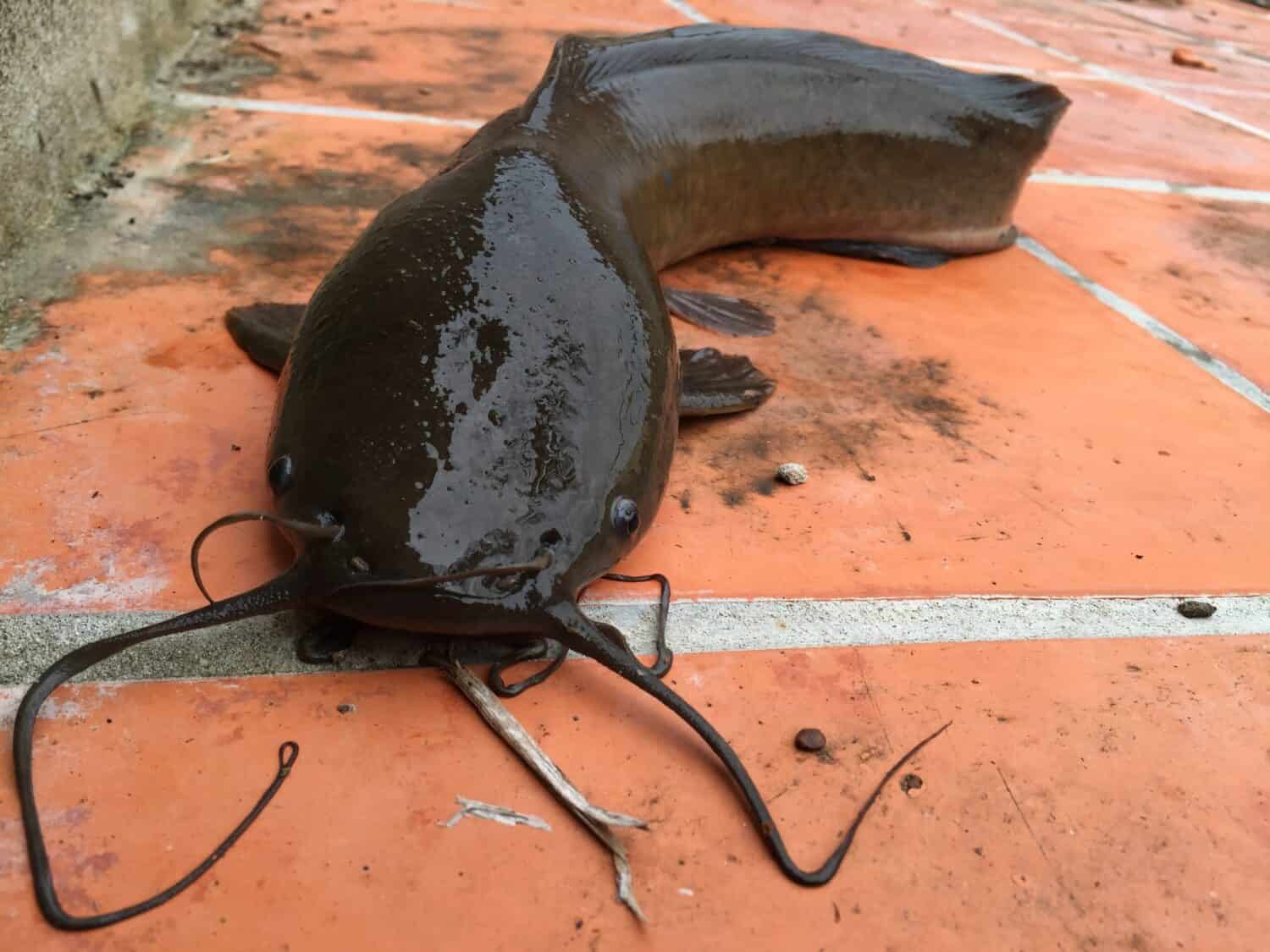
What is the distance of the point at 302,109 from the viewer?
3.38 metres

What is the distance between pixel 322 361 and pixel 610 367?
431 mm

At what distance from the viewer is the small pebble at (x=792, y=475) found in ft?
6.48

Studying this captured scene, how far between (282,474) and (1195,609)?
4.70ft

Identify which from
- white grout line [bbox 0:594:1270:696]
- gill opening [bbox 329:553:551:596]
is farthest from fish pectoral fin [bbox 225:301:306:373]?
gill opening [bbox 329:553:551:596]

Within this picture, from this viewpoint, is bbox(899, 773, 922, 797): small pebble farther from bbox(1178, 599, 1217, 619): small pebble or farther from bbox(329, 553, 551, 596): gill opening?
bbox(1178, 599, 1217, 619): small pebble

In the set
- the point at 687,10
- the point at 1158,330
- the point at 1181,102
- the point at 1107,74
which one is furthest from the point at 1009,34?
the point at 1158,330

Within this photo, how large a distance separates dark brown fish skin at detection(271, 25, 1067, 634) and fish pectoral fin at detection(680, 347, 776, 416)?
0.15 m

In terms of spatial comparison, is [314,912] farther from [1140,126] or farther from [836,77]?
[1140,126]

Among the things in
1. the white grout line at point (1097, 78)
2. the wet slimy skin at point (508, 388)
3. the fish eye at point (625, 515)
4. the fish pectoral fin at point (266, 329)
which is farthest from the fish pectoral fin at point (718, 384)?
the white grout line at point (1097, 78)

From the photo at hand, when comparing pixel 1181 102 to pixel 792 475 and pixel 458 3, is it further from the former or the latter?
pixel 792 475

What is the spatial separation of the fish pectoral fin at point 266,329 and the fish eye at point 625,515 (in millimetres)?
802

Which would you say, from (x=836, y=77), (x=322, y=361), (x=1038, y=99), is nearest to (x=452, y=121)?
(x=836, y=77)

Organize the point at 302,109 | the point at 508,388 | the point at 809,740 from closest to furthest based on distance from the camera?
the point at 809,740 < the point at 508,388 < the point at 302,109

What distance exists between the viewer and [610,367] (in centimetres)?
170
